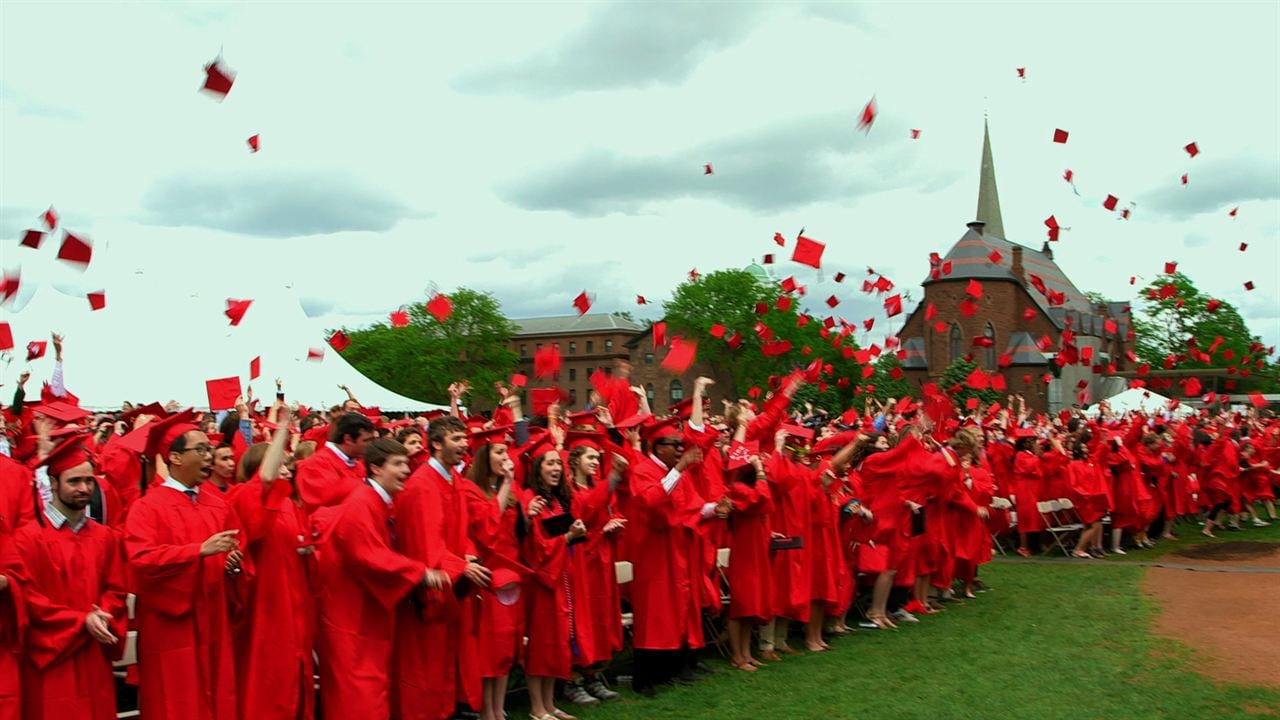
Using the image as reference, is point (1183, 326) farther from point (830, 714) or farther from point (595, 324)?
point (830, 714)

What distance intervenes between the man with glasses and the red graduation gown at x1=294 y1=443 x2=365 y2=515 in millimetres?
1393

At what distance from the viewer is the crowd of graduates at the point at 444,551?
16.1 feet

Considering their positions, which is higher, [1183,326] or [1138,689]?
[1183,326]

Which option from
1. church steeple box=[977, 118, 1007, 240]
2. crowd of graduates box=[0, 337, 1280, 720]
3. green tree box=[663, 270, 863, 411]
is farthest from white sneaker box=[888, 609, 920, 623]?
church steeple box=[977, 118, 1007, 240]

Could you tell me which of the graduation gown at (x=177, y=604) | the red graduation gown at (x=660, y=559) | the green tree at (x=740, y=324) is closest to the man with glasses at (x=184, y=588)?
the graduation gown at (x=177, y=604)

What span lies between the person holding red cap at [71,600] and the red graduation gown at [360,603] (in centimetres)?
101

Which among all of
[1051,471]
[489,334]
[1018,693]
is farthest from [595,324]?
[1018,693]

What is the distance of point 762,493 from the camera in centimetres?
836

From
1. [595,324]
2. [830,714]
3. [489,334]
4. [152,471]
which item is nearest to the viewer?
[152,471]

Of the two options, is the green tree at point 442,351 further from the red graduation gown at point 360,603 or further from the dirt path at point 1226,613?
the red graduation gown at point 360,603

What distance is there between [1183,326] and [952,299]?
23.3m

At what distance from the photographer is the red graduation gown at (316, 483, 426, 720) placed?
5.34 meters

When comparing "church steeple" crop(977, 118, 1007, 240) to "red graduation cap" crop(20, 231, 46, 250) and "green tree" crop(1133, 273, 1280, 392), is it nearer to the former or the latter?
"green tree" crop(1133, 273, 1280, 392)

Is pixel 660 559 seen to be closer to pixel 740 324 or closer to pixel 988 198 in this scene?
Result: pixel 740 324
